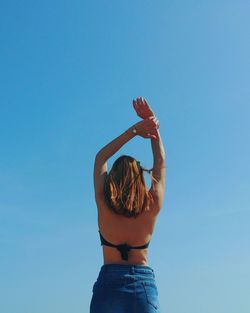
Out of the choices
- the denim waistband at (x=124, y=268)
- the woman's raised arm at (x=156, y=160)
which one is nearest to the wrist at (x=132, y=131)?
the woman's raised arm at (x=156, y=160)

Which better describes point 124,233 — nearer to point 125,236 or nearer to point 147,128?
point 125,236

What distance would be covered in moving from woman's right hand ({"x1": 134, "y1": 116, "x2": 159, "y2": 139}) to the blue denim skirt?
1715 mm

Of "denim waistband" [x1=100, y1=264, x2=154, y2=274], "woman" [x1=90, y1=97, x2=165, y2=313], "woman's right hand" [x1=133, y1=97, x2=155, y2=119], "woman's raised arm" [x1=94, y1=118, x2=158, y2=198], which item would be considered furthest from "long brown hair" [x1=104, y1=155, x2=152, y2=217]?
"woman's right hand" [x1=133, y1=97, x2=155, y2=119]

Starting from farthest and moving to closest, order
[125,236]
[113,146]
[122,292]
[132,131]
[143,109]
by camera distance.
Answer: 1. [143,109]
2. [132,131]
3. [113,146]
4. [125,236]
5. [122,292]

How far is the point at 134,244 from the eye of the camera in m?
6.34

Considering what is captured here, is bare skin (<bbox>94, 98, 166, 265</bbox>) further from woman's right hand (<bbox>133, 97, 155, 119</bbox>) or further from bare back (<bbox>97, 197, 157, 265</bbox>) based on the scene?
woman's right hand (<bbox>133, 97, 155, 119</bbox>)

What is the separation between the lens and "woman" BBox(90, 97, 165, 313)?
618 centimetres

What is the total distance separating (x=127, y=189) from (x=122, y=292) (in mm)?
1091

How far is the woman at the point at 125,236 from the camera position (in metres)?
6.18

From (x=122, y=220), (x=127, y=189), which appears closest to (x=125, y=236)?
(x=122, y=220)

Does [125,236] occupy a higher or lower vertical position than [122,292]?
higher

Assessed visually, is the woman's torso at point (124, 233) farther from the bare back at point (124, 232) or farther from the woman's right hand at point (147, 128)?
the woman's right hand at point (147, 128)

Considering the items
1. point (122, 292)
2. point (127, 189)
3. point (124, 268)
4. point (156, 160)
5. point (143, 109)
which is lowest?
point (122, 292)

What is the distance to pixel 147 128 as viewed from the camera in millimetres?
7266
